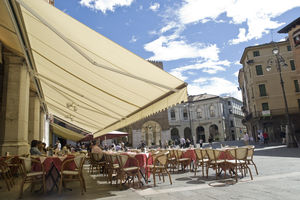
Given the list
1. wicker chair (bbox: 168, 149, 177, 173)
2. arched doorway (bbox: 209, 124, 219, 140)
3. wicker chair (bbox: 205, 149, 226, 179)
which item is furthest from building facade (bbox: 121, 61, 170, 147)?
wicker chair (bbox: 205, 149, 226, 179)

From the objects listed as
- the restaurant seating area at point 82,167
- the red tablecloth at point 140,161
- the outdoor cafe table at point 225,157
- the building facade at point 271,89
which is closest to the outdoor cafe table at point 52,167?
the restaurant seating area at point 82,167

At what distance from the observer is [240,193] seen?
160 inches

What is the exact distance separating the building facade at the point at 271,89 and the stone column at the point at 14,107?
29324 mm

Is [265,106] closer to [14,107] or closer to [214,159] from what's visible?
[214,159]

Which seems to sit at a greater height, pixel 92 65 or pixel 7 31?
pixel 7 31

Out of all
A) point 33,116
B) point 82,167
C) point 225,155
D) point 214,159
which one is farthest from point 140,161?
point 33,116

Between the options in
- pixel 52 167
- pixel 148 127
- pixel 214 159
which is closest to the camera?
pixel 52 167

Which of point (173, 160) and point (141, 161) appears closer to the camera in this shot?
point (141, 161)

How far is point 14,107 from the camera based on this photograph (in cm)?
760

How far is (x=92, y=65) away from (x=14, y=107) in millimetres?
4418

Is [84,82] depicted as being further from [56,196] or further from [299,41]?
[299,41]

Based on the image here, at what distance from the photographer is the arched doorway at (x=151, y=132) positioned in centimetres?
4622

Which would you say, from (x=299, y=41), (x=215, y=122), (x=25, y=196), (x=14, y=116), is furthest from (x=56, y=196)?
A: (x=215, y=122)

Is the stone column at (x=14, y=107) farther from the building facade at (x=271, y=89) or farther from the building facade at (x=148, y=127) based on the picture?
the building facade at (x=148, y=127)
